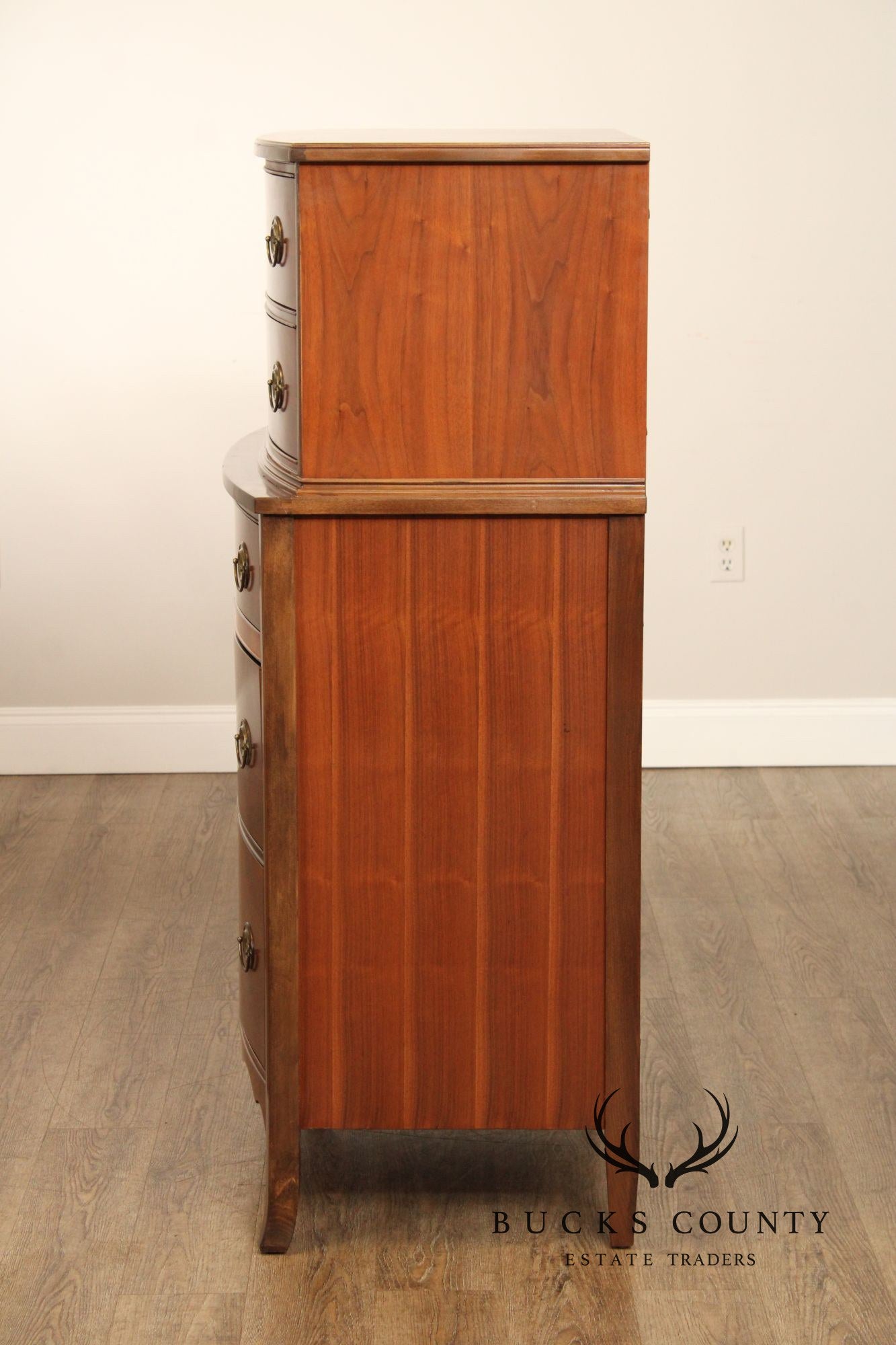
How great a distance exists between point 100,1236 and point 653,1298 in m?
0.68

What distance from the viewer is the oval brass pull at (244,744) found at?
1820 mm

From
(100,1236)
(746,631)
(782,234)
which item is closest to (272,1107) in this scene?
(100,1236)

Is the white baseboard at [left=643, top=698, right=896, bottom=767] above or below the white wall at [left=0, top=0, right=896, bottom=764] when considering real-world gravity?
below

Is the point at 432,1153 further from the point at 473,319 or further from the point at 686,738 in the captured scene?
the point at 686,738

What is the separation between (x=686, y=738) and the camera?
346 centimetres

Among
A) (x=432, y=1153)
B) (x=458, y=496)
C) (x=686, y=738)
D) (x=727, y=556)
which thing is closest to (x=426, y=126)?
(x=727, y=556)

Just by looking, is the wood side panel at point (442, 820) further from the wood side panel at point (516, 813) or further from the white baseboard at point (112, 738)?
the white baseboard at point (112, 738)

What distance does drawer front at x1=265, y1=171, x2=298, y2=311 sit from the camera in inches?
62.8

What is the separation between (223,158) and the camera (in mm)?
3146

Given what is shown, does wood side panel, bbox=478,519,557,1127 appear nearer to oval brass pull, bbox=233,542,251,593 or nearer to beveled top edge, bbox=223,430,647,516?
beveled top edge, bbox=223,430,647,516

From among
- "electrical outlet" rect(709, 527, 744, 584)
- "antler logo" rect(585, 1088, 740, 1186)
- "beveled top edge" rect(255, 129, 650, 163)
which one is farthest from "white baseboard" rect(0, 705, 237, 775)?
"beveled top edge" rect(255, 129, 650, 163)

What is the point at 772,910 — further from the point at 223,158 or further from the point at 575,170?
the point at 223,158

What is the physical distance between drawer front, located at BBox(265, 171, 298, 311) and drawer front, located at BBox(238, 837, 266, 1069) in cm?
68

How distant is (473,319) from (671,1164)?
115 centimetres
